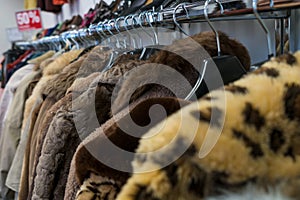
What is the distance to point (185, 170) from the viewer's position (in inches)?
11.7

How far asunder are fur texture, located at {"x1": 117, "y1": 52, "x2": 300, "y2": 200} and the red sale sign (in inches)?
106

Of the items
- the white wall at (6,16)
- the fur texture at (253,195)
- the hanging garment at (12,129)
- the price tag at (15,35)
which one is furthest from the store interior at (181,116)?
the white wall at (6,16)

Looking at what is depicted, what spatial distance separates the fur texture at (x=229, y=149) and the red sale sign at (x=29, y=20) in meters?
2.68

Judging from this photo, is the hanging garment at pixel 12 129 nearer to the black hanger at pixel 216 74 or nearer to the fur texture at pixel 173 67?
the fur texture at pixel 173 67

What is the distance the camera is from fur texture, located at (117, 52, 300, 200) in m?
0.30

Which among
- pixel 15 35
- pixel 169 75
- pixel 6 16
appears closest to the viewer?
pixel 169 75

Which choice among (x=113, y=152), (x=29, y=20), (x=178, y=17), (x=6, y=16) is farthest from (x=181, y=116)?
(x=6, y=16)

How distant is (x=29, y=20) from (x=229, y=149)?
2.76 metres

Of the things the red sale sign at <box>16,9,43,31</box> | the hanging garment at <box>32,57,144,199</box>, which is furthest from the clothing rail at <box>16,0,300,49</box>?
the red sale sign at <box>16,9,43,31</box>

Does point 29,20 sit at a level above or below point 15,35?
above

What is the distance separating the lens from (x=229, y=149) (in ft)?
0.97

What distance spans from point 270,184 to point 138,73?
0.36 m

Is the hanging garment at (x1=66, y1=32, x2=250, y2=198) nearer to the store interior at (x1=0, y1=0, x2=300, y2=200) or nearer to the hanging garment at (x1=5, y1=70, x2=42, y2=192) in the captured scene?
the store interior at (x1=0, y1=0, x2=300, y2=200)

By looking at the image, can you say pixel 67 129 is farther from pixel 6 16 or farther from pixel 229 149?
pixel 6 16
